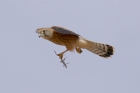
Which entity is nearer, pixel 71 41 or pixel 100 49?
pixel 71 41

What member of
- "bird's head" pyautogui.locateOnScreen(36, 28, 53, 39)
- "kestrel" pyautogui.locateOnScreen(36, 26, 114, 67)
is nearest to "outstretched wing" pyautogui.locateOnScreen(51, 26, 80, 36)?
"kestrel" pyautogui.locateOnScreen(36, 26, 114, 67)

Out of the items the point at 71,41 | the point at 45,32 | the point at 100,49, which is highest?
the point at 45,32

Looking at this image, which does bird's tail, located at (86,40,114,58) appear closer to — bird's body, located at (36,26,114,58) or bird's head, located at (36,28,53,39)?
bird's body, located at (36,26,114,58)

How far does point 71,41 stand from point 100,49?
1.11 meters

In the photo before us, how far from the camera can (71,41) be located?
31.3 ft

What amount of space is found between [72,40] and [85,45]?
0.53 m

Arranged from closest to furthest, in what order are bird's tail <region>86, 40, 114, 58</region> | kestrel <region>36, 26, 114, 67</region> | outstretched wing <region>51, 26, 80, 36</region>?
outstretched wing <region>51, 26, 80, 36</region> < kestrel <region>36, 26, 114, 67</region> < bird's tail <region>86, 40, 114, 58</region>

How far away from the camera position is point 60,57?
31.0 ft

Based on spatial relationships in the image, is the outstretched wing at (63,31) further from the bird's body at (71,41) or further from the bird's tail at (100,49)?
the bird's tail at (100,49)

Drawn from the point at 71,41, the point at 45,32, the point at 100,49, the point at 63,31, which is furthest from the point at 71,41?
the point at 100,49

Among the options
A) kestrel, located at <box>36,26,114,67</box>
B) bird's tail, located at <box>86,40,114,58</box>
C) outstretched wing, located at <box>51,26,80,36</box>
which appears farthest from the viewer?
bird's tail, located at <box>86,40,114,58</box>

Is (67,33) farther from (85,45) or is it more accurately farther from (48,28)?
(85,45)

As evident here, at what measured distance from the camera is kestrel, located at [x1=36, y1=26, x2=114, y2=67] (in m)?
8.99

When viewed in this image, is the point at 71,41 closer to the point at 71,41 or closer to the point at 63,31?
the point at 71,41
